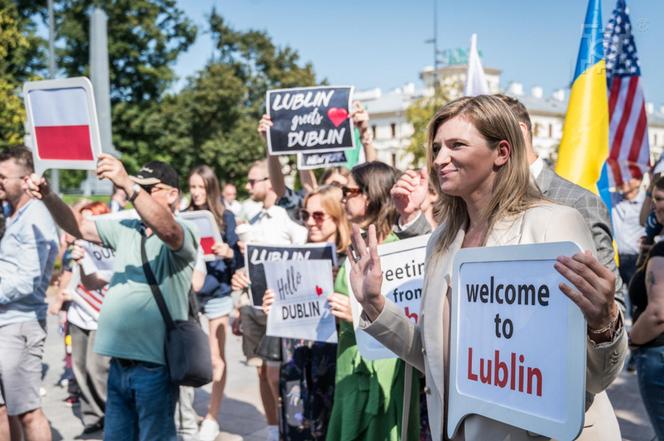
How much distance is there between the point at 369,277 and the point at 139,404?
2056 mm

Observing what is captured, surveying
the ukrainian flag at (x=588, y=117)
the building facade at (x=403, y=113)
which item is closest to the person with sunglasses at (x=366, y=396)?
the ukrainian flag at (x=588, y=117)

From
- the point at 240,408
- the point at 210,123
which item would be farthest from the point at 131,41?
the point at 240,408

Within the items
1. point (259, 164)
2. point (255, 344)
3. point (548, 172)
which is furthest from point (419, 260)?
point (259, 164)

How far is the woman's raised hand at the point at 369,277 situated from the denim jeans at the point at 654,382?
1774mm

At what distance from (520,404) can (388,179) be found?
245 cm

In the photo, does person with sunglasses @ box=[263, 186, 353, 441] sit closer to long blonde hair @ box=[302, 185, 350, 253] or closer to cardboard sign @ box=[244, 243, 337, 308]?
long blonde hair @ box=[302, 185, 350, 253]

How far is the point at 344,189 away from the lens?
14.2 ft

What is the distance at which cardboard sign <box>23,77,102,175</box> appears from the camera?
149 inches

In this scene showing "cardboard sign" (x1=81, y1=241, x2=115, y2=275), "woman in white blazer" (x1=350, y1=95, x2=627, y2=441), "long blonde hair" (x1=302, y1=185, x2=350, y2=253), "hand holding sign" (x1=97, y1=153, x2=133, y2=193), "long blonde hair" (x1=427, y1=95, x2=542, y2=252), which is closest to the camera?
"woman in white blazer" (x1=350, y1=95, x2=627, y2=441)

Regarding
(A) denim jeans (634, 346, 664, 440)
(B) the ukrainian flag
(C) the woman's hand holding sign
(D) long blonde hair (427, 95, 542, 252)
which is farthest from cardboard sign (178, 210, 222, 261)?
(C) the woman's hand holding sign

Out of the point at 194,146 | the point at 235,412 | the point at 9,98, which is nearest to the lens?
the point at 235,412

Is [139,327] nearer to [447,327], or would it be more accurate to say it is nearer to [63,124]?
[63,124]

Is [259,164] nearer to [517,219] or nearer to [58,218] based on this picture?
[58,218]

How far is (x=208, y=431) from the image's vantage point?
19.0 ft
